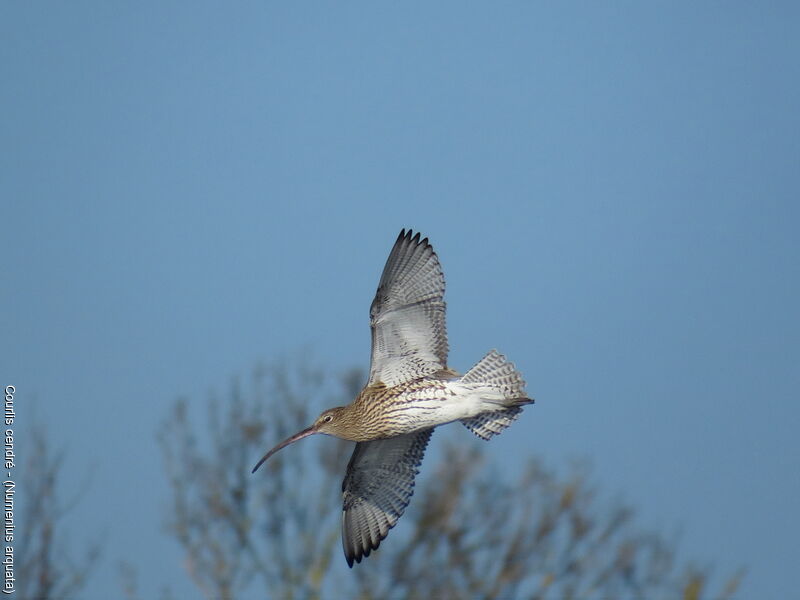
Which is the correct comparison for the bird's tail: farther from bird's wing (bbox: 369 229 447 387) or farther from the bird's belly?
bird's wing (bbox: 369 229 447 387)

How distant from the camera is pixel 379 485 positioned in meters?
8.33

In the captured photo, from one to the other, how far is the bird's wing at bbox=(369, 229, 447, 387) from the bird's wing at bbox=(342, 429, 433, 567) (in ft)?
2.61

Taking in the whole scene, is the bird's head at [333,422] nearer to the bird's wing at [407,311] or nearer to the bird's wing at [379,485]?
the bird's wing at [407,311]

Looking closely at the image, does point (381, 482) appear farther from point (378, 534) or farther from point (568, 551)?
point (568, 551)

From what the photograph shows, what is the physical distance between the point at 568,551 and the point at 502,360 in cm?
509

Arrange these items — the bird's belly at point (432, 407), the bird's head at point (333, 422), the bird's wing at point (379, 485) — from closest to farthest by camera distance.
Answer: the bird's belly at point (432, 407) < the bird's head at point (333, 422) < the bird's wing at point (379, 485)

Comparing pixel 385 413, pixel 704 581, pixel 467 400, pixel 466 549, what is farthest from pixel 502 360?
pixel 466 549

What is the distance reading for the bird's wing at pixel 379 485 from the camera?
8.27 m

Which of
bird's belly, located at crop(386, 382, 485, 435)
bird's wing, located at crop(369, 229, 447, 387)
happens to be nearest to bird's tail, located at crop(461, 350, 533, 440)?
bird's belly, located at crop(386, 382, 485, 435)

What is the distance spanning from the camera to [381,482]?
8.33 meters

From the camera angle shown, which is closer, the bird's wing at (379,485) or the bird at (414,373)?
the bird at (414,373)

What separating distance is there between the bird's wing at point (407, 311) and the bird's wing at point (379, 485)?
796 mm

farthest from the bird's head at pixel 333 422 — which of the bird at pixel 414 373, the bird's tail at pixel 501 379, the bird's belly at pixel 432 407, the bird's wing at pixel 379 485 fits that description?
the bird's tail at pixel 501 379

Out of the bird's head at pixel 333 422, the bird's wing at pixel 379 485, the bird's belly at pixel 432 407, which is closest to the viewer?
the bird's belly at pixel 432 407
